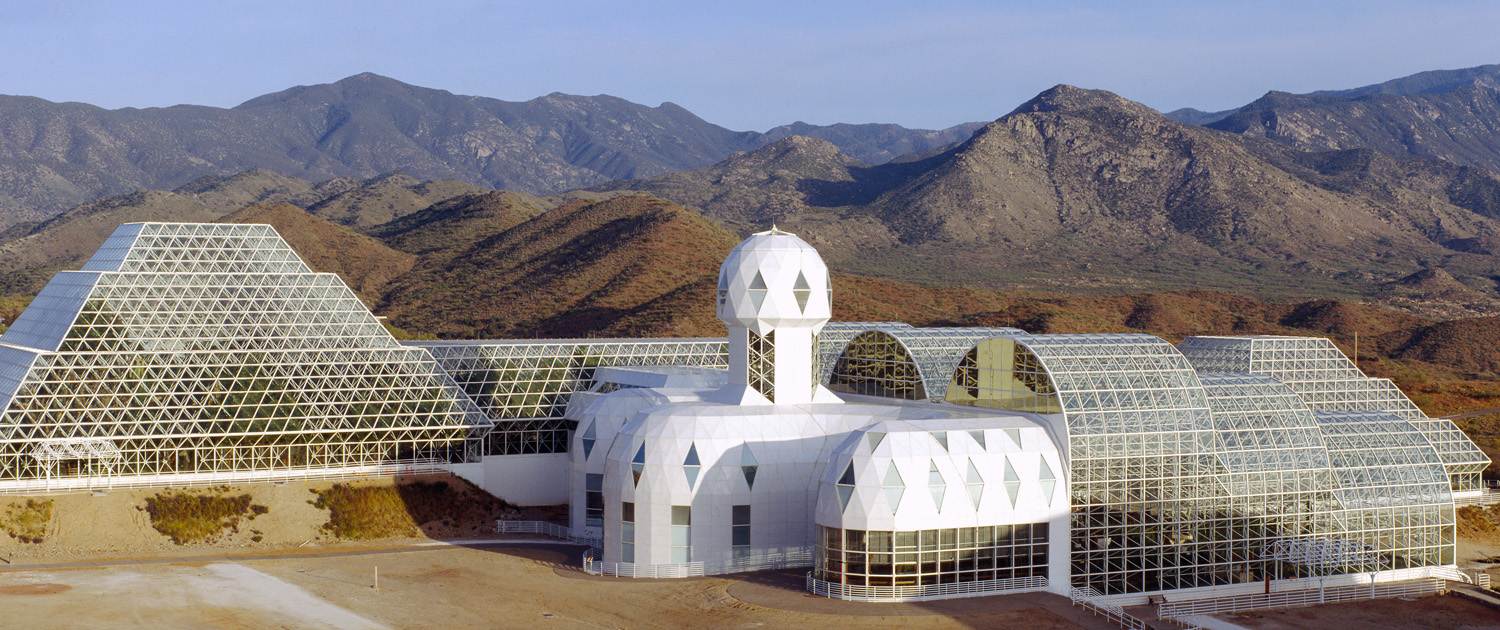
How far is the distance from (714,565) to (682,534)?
1685 millimetres

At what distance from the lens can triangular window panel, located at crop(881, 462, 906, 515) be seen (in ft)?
175

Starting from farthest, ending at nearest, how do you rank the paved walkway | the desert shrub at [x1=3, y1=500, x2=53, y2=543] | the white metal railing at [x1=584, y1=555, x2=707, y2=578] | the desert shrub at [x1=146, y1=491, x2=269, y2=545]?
the desert shrub at [x1=146, y1=491, x2=269, y2=545] < the desert shrub at [x1=3, y1=500, x2=53, y2=543] < the paved walkway < the white metal railing at [x1=584, y1=555, x2=707, y2=578]

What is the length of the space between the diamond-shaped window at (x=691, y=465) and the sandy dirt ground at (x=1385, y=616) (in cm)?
1977

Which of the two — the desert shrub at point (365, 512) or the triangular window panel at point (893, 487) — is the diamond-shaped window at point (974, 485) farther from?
the desert shrub at point (365, 512)

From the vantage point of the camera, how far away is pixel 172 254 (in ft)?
238

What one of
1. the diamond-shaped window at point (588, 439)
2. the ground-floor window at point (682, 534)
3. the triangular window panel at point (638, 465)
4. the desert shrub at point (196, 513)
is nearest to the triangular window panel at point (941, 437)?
the ground-floor window at point (682, 534)

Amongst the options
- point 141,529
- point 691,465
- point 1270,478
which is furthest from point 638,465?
point 1270,478

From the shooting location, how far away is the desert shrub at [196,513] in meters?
63.8

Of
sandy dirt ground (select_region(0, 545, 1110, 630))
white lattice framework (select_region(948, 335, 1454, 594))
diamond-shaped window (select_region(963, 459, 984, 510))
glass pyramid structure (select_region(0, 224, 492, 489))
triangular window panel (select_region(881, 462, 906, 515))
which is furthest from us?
glass pyramid structure (select_region(0, 224, 492, 489))

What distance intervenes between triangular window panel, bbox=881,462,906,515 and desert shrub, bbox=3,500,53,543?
33.9 meters

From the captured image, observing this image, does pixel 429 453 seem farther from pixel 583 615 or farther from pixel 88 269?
pixel 583 615

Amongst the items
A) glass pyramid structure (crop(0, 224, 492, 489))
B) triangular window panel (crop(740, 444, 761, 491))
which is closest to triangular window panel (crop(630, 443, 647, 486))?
triangular window panel (crop(740, 444, 761, 491))

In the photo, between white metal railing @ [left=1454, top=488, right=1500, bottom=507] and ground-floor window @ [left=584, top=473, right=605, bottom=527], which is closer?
ground-floor window @ [left=584, top=473, right=605, bottom=527]

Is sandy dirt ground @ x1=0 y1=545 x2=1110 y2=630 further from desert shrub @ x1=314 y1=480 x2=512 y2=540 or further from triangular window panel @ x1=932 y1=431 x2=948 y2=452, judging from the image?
desert shrub @ x1=314 y1=480 x2=512 y2=540
